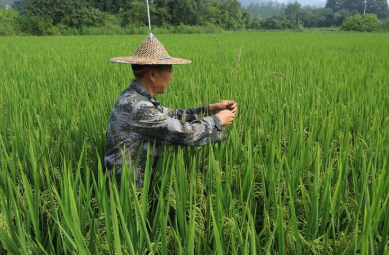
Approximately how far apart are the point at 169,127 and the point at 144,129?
0.38ft

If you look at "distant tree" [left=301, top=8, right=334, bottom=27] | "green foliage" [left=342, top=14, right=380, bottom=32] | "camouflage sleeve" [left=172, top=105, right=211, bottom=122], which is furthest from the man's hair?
"distant tree" [left=301, top=8, right=334, bottom=27]

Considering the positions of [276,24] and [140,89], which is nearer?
[140,89]

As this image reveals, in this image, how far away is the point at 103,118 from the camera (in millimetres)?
1896

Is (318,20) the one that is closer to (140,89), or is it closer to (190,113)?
(190,113)

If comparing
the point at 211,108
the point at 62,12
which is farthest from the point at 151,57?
the point at 62,12

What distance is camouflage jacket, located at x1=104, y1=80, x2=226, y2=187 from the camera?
1.24m

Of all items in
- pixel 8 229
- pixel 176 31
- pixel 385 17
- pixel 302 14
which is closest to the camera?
pixel 8 229

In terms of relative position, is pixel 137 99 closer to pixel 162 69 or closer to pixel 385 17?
pixel 162 69

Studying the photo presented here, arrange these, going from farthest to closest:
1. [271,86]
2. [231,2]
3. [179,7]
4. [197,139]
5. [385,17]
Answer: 1. [385,17]
2. [231,2]
3. [179,7]
4. [271,86]
5. [197,139]

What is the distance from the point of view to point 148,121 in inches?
49.1

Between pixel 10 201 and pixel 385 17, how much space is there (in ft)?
292

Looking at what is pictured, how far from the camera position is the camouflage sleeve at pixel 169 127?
4.05 feet

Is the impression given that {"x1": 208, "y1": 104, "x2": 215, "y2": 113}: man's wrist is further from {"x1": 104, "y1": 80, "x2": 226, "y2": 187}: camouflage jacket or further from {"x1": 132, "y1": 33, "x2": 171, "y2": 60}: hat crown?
{"x1": 132, "y1": 33, "x2": 171, "y2": 60}: hat crown

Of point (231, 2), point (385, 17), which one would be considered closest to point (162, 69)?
point (231, 2)
